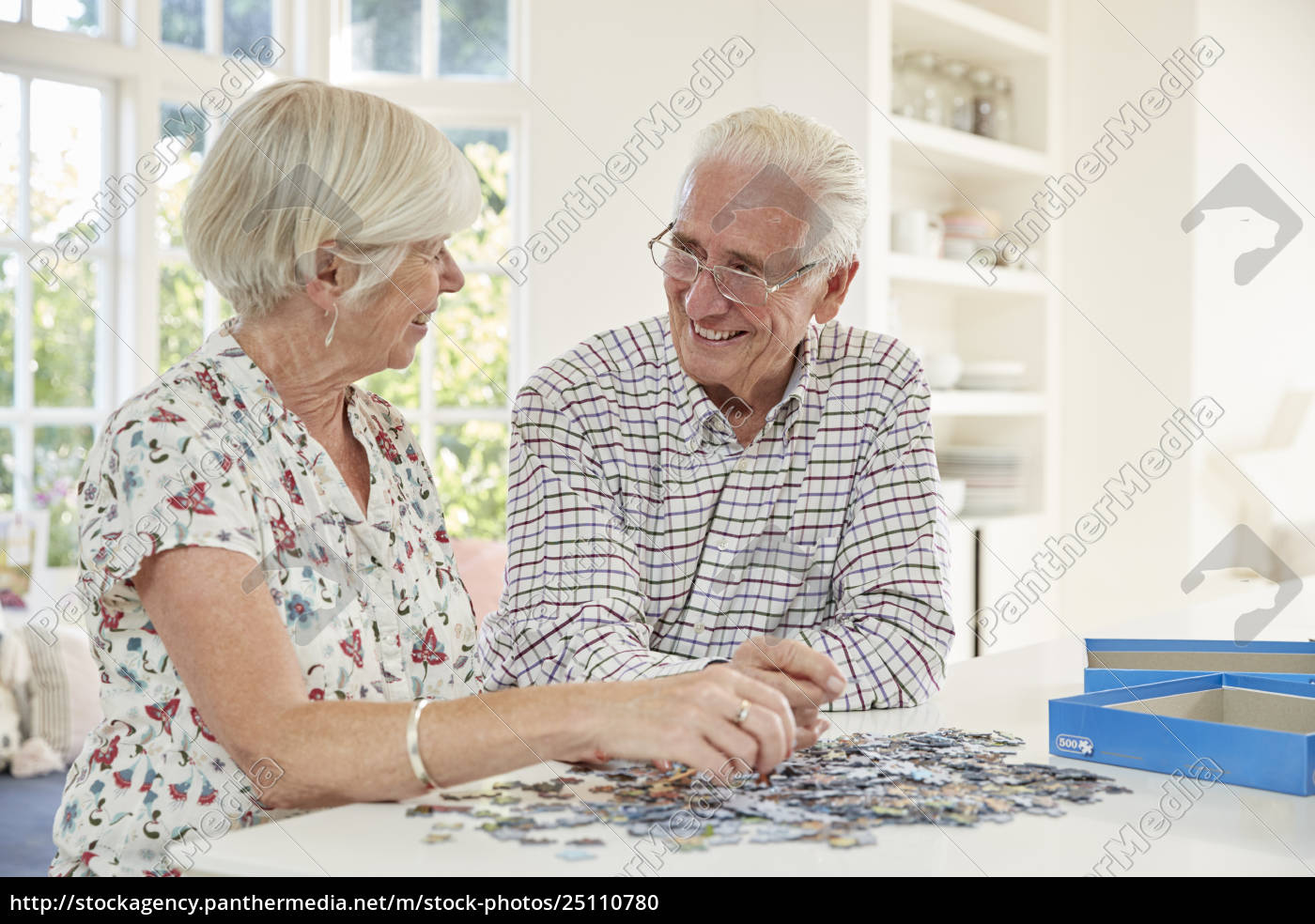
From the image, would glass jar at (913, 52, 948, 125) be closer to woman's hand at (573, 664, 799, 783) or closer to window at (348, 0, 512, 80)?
window at (348, 0, 512, 80)

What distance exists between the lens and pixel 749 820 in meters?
1.12

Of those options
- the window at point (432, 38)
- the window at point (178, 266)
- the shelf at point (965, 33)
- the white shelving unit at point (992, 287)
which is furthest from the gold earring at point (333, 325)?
the shelf at point (965, 33)

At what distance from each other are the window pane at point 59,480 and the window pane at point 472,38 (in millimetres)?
1787

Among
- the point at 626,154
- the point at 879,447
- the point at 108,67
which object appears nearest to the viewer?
the point at 879,447

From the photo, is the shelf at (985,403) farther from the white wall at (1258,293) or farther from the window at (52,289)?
the window at (52,289)

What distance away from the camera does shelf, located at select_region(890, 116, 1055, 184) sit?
15.5 ft

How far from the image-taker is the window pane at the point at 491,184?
4.67 meters

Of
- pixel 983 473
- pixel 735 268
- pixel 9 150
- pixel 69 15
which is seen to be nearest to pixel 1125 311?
pixel 983 473

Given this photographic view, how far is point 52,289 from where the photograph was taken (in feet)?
13.6

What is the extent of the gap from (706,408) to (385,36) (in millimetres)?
3200

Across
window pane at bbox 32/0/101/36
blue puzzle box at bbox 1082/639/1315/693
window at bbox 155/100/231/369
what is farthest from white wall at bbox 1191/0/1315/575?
window pane at bbox 32/0/101/36

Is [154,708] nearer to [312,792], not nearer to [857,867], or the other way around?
[312,792]

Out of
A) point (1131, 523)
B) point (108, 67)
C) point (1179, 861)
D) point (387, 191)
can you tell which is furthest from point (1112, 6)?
point (1179, 861)
